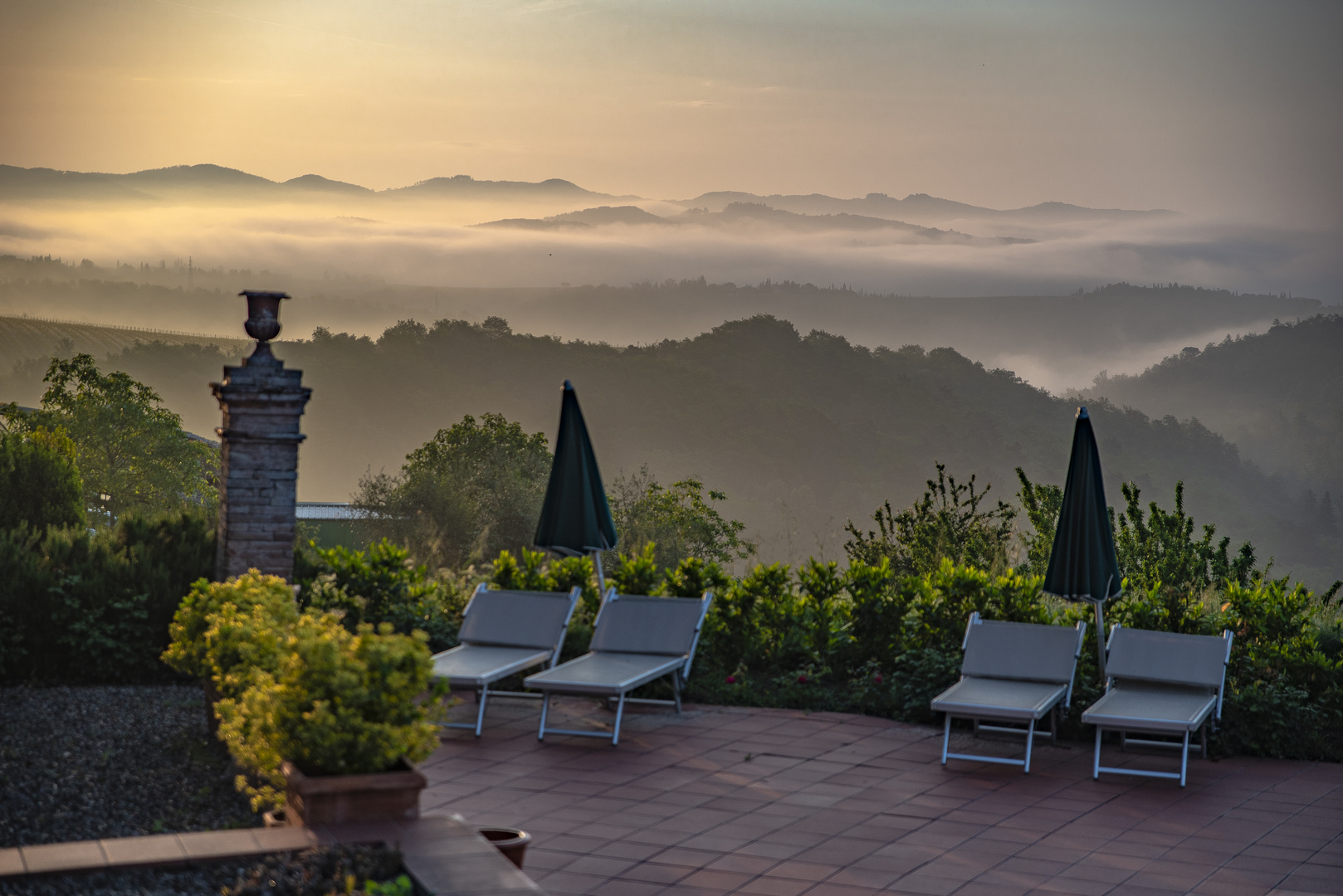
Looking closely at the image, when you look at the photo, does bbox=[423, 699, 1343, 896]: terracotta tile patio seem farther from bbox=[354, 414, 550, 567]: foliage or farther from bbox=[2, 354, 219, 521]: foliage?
bbox=[2, 354, 219, 521]: foliage

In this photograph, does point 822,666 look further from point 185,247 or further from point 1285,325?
point 1285,325

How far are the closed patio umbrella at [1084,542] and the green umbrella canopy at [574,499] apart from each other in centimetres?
265

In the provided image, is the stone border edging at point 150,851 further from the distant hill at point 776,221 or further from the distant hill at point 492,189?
the distant hill at point 776,221

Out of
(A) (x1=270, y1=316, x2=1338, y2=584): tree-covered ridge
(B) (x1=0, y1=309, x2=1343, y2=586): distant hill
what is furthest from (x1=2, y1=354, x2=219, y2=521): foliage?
(A) (x1=270, y1=316, x2=1338, y2=584): tree-covered ridge

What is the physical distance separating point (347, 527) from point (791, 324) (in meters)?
34.7

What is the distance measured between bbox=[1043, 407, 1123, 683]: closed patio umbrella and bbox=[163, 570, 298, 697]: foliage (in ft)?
13.2

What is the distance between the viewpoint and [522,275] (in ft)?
215

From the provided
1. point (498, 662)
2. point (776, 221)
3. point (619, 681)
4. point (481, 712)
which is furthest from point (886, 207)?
point (481, 712)

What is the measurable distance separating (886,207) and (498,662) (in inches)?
2832

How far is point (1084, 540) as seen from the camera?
6.41 meters

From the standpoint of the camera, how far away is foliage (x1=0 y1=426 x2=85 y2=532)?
430 inches

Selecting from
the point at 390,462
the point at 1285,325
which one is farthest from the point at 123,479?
the point at 1285,325

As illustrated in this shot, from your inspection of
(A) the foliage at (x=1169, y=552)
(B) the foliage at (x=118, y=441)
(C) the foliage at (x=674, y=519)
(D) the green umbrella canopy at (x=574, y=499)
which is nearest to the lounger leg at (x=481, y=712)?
(D) the green umbrella canopy at (x=574, y=499)

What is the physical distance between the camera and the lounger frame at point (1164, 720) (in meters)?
5.64
